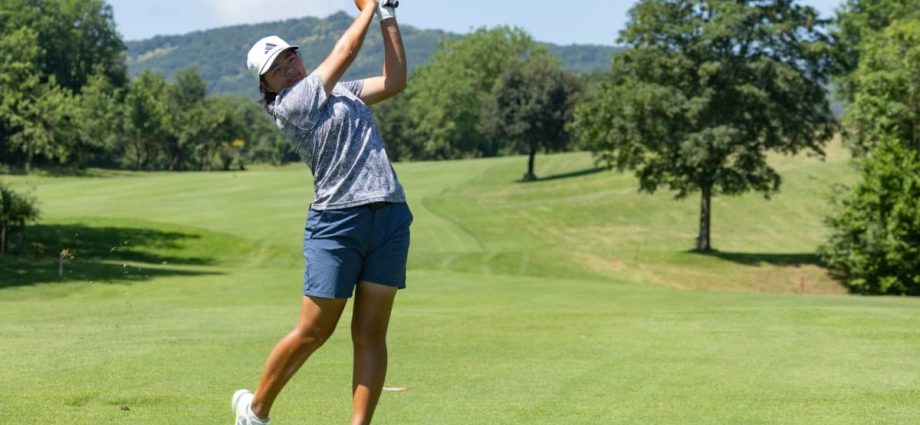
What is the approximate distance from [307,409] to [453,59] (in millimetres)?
126551

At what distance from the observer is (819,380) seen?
9602mm

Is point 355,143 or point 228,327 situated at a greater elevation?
point 355,143

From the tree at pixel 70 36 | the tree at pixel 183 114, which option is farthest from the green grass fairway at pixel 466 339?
the tree at pixel 183 114

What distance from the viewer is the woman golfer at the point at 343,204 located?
594 centimetres

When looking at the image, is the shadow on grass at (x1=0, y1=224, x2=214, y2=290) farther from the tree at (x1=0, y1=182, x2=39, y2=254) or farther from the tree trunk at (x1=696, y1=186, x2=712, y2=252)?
the tree trunk at (x1=696, y1=186, x2=712, y2=252)

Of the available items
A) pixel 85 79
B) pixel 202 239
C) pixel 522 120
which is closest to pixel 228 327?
pixel 202 239

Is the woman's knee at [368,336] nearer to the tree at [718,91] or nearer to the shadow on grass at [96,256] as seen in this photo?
the shadow on grass at [96,256]

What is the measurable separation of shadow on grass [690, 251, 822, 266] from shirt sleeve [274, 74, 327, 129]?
39.4m

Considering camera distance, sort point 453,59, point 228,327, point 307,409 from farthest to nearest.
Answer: point 453,59, point 228,327, point 307,409

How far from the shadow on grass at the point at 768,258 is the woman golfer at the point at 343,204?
3909cm

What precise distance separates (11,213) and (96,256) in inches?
157

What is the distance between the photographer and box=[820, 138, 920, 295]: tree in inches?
1447

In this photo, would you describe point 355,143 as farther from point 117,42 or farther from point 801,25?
point 117,42

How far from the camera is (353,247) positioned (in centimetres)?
595
